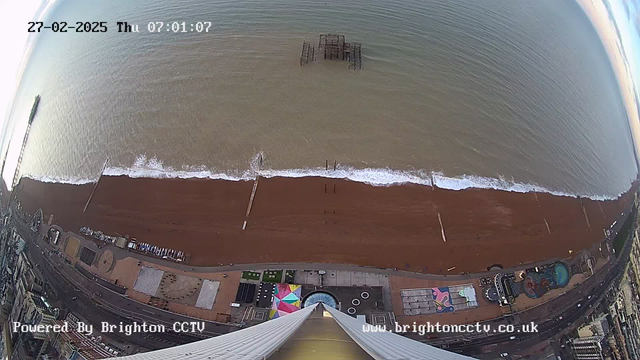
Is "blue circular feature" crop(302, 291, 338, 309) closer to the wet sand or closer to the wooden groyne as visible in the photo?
the wet sand

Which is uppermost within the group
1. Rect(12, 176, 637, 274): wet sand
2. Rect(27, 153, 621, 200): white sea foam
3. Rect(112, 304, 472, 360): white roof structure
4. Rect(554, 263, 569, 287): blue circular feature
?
Rect(27, 153, 621, 200): white sea foam

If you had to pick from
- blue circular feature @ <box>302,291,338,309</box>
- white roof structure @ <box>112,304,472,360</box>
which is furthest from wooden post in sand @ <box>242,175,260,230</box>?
white roof structure @ <box>112,304,472,360</box>

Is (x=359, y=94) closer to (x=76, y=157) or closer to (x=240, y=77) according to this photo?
(x=240, y=77)

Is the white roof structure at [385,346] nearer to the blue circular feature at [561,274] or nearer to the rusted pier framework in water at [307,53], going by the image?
the blue circular feature at [561,274]

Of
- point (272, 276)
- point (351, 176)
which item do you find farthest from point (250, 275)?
point (351, 176)

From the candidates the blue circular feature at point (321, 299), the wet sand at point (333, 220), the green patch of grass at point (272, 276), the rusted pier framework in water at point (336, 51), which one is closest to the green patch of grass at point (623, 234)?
the wet sand at point (333, 220)

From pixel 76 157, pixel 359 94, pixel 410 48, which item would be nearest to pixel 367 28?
pixel 410 48

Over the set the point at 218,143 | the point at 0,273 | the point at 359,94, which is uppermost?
the point at 359,94
